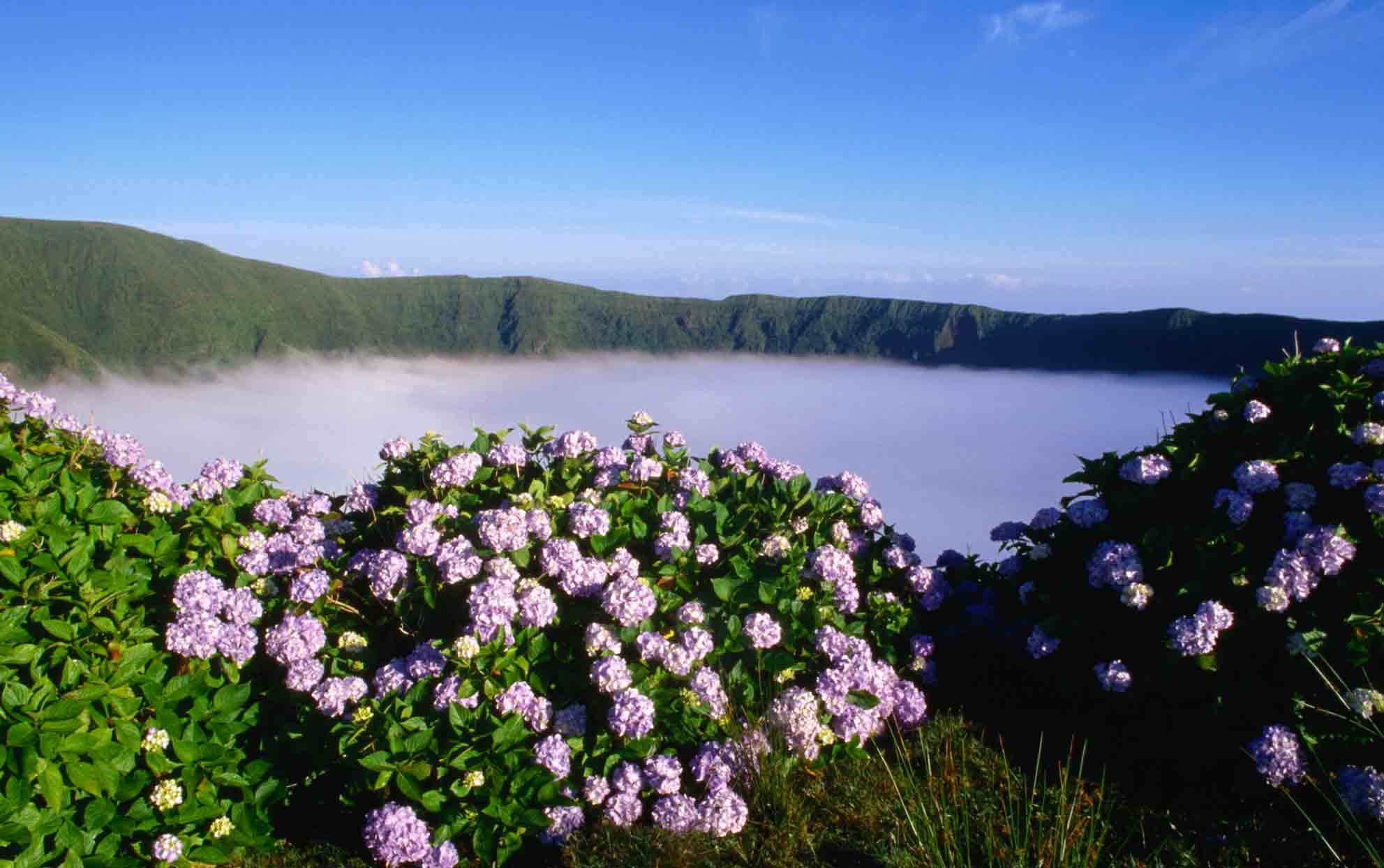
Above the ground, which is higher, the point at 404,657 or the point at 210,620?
the point at 210,620

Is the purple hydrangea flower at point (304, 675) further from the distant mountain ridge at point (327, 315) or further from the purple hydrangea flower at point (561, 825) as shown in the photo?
the distant mountain ridge at point (327, 315)

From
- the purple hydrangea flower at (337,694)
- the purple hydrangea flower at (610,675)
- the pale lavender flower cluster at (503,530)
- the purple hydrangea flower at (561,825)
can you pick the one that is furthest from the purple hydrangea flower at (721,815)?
the purple hydrangea flower at (337,694)

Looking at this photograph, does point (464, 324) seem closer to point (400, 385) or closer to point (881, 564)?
point (400, 385)

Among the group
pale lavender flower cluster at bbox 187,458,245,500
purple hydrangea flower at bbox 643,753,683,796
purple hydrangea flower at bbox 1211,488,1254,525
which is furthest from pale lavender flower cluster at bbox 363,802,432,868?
purple hydrangea flower at bbox 1211,488,1254,525

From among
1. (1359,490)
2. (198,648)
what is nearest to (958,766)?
(1359,490)

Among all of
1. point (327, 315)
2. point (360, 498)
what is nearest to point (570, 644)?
point (360, 498)

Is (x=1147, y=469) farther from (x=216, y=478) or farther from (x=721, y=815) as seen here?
(x=216, y=478)
